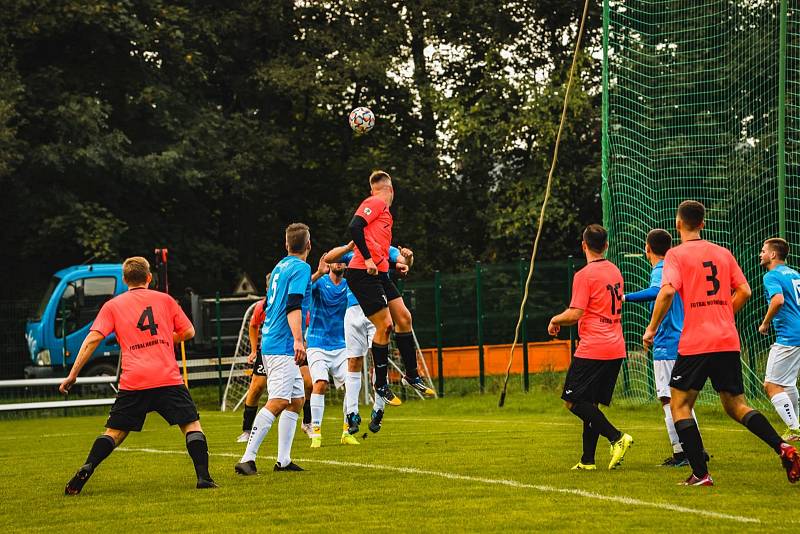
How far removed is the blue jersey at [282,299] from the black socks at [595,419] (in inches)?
102

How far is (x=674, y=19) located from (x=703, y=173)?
2.86m

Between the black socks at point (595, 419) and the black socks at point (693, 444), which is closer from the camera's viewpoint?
the black socks at point (693, 444)

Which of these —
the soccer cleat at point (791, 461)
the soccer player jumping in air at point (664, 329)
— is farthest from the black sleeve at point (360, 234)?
the soccer cleat at point (791, 461)

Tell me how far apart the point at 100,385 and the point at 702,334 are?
2010 cm

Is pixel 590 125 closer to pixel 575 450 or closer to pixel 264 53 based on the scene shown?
pixel 264 53

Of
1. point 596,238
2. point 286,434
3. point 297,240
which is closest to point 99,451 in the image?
point 286,434

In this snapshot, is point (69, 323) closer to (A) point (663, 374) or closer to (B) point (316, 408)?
(B) point (316, 408)

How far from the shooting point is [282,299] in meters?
10.6

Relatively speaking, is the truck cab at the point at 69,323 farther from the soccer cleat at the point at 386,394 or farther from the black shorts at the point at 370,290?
the black shorts at the point at 370,290

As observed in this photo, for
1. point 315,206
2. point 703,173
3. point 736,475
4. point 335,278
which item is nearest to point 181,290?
point 315,206

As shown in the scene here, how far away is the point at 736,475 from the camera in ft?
32.5

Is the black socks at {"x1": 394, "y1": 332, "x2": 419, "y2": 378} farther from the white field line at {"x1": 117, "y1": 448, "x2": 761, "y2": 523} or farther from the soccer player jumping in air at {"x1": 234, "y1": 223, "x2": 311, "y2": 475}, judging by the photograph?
the soccer player jumping in air at {"x1": 234, "y1": 223, "x2": 311, "y2": 475}

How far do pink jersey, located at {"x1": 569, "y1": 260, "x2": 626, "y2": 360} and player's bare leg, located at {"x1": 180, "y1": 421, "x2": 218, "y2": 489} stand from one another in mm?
3329

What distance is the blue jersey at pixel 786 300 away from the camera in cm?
1251
